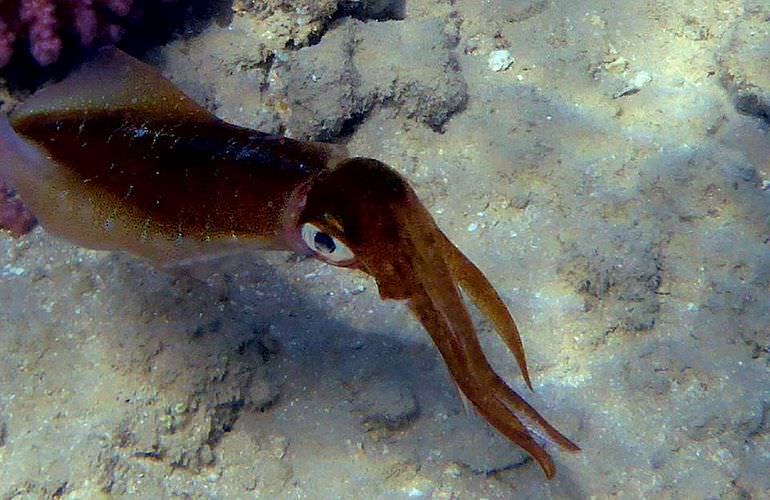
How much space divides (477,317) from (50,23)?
2987 mm

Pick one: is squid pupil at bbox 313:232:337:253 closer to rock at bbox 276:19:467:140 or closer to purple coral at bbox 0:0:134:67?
rock at bbox 276:19:467:140

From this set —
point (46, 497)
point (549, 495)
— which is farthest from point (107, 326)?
point (549, 495)

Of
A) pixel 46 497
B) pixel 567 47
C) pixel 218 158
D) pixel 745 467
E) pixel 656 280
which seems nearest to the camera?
pixel 218 158

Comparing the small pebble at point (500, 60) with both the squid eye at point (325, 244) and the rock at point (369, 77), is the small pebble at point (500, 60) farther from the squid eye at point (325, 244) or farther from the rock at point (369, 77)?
the squid eye at point (325, 244)

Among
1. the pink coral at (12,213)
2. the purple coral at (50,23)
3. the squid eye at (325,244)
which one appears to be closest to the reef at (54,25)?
the purple coral at (50,23)

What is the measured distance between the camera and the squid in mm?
1689

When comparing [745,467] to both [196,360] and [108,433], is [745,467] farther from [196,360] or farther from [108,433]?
[108,433]

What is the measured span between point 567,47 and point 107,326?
349cm

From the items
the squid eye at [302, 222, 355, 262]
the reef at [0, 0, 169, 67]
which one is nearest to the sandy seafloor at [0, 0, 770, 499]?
the reef at [0, 0, 169, 67]

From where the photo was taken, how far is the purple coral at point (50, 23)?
3.71m

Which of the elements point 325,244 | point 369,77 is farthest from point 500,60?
point 325,244

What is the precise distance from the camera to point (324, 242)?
1726 millimetres

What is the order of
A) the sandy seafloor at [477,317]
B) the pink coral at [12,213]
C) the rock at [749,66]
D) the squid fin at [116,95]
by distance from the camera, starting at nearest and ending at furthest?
the squid fin at [116,95]
the sandy seafloor at [477,317]
the pink coral at [12,213]
the rock at [749,66]

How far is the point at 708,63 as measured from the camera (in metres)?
4.50
